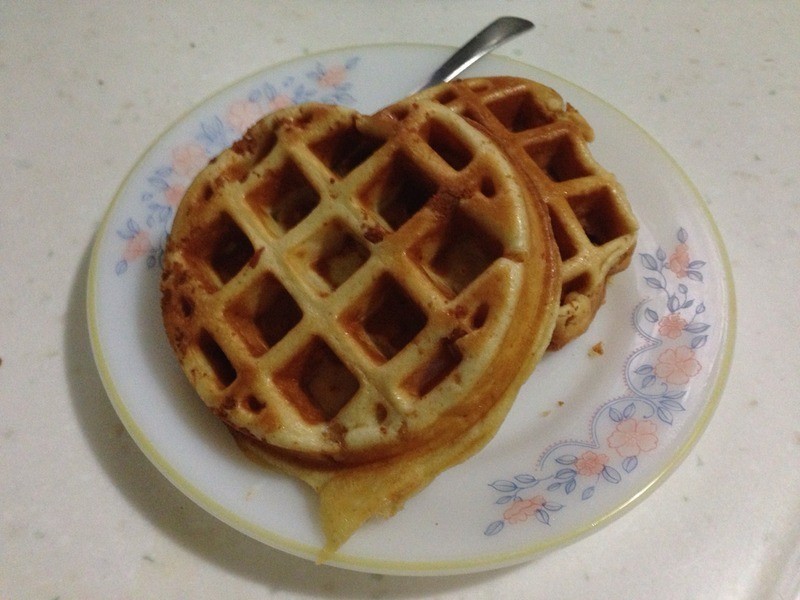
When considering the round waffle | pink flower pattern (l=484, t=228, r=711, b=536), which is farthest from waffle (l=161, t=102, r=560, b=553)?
pink flower pattern (l=484, t=228, r=711, b=536)

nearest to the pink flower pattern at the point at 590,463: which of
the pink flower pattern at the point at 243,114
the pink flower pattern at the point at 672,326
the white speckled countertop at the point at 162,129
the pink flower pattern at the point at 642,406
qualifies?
the pink flower pattern at the point at 642,406

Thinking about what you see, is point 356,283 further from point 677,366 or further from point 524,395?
point 677,366

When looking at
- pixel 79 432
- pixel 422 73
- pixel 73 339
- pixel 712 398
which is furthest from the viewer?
pixel 422 73

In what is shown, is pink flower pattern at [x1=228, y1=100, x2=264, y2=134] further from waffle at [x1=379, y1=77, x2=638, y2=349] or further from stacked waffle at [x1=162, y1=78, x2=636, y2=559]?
waffle at [x1=379, y1=77, x2=638, y2=349]

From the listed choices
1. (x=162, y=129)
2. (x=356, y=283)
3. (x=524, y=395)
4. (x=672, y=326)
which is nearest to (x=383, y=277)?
(x=356, y=283)

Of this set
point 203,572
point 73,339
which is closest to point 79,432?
point 73,339

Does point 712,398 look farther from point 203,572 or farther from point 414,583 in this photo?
point 203,572

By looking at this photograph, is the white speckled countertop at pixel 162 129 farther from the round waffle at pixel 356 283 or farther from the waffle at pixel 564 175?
the waffle at pixel 564 175
